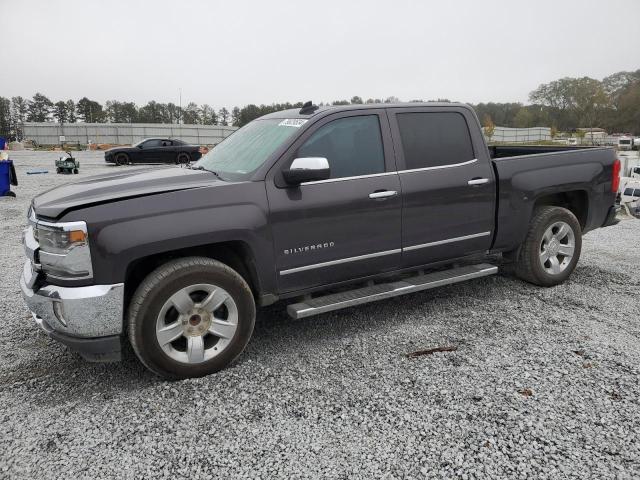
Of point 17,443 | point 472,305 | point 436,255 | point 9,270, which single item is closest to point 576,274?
point 472,305

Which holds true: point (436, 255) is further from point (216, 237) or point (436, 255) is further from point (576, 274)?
point (576, 274)

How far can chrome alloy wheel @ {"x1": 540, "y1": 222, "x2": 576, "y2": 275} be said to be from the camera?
5043mm

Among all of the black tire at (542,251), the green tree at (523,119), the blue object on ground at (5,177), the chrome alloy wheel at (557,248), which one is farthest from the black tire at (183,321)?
the green tree at (523,119)

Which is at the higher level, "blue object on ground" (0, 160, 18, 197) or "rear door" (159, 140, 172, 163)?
"rear door" (159, 140, 172, 163)

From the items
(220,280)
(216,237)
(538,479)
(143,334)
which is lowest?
(538,479)

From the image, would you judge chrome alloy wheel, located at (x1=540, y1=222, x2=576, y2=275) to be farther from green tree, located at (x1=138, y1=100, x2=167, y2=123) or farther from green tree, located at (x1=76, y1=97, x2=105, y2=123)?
green tree, located at (x1=76, y1=97, x2=105, y2=123)

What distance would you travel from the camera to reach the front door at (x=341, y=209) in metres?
3.61

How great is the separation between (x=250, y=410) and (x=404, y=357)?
4.08 feet

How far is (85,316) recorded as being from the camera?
3064mm

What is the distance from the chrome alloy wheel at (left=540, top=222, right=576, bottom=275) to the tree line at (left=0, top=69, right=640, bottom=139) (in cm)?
8203

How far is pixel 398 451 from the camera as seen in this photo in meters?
2.60

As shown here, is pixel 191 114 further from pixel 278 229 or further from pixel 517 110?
pixel 278 229

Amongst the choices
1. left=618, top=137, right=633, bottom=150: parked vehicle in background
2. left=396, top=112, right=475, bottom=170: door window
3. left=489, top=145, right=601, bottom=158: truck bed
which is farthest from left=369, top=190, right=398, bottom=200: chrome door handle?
left=618, top=137, right=633, bottom=150: parked vehicle in background

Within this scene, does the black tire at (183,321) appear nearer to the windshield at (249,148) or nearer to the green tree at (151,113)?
the windshield at (249,148)
